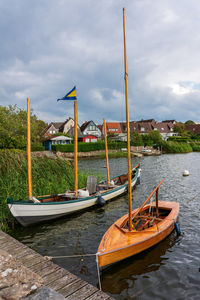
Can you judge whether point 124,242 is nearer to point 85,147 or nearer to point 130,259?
point 130,259

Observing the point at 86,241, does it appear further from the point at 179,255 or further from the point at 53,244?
the point at 179,255

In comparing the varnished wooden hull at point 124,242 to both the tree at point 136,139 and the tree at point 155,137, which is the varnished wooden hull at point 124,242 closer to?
the tree at point 136,139

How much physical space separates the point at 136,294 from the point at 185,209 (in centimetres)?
889

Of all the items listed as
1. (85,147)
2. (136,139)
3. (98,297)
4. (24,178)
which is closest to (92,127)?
(136,139)

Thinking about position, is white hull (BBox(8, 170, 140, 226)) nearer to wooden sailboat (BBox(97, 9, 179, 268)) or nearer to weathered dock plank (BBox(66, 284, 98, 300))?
wooden sailboat (BBox(97, 9, 179, 268))

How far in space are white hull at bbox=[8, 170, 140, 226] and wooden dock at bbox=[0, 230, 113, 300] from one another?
304 centimetres

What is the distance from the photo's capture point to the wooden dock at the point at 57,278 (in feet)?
14.6

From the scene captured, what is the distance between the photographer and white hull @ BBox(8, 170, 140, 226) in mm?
9719

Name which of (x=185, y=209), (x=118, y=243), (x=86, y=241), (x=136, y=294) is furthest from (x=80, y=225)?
(x=185, y=209)

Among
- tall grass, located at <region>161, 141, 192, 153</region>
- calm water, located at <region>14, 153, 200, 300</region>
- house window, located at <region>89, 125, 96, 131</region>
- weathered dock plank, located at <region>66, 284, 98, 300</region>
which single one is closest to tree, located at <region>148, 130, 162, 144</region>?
tall grass, located at <region>161, 141, 192, 153</region>

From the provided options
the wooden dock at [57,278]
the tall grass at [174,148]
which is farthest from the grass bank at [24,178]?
the tall grass at [174,148]

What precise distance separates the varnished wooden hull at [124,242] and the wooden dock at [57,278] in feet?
5.42

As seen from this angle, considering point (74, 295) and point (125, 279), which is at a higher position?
point (74, 295)

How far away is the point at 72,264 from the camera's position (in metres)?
7.77
